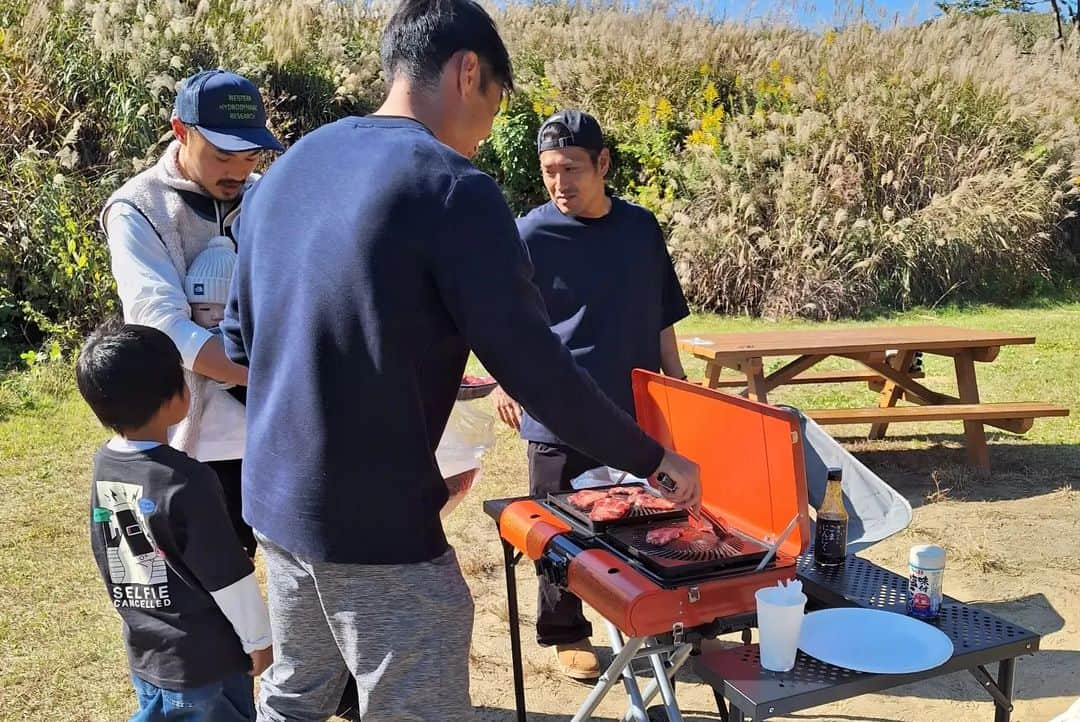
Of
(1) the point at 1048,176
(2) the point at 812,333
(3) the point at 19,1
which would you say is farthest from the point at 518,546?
(1) the point at 1048,176

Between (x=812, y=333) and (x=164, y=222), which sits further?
(x=812, y=333)

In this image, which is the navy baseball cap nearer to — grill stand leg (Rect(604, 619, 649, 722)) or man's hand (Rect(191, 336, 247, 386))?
man's hand (Rect(191, 336, 247, 386))

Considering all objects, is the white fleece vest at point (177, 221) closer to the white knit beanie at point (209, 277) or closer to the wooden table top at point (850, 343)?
the white knit beanie at point (209, 277)

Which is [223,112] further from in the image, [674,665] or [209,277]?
[674,665]

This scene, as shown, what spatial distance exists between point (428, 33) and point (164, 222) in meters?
1.19

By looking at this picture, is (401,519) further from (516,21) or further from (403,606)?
(516,21)

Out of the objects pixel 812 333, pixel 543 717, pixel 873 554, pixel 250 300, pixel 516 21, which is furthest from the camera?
pixel 516 21

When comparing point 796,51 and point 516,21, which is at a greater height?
point 516,21

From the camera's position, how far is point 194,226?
2.74m

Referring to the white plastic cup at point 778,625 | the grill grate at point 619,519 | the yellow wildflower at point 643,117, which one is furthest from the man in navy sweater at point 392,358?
the yellow wildflower at point 643,117

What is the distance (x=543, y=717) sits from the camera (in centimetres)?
326

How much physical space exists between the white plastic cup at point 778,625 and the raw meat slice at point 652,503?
62 cm

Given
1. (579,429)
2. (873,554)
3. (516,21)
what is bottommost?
(873,554)

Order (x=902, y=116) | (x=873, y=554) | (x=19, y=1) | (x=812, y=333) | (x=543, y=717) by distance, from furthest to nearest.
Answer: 1. (x=902, y=116)
2. (x=19, y=1)
3. (x=812, y=333)
4. (x=873, y=554)
5. (x=543, y=717)
